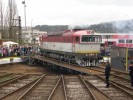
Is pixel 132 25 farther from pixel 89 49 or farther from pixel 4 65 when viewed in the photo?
pixel 4 65

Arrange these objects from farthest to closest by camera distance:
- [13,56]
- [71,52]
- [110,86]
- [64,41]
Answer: [13,56]
[64,41]
[71,52]
[110,86]

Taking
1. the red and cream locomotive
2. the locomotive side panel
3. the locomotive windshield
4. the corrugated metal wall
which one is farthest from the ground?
the corrugated metal wall

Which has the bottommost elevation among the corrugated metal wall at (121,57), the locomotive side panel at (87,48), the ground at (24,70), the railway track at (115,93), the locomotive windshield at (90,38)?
the ground at (24,70)

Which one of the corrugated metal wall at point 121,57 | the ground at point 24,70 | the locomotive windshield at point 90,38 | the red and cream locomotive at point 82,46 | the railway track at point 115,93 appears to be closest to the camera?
the railway track at point 115,93

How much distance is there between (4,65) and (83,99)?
2632 centimetres

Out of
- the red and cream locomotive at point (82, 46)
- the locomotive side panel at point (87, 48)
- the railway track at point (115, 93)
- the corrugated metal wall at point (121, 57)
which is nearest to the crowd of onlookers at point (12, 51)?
the red and cream locomotive at point (82, 46)

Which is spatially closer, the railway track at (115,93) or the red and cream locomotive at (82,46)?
the railway track at (115,93)

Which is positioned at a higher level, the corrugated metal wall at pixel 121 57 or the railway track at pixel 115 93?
the corrugated metal wall at pixel 121 57

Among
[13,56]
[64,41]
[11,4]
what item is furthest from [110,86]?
[11,4]

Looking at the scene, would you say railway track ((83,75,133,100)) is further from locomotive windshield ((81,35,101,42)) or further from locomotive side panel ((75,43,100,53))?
locomotive windshield ((81,35,101,42))

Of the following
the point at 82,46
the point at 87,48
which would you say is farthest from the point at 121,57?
the point at 82,46

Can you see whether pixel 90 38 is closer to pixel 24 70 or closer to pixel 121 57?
pixel 121 57

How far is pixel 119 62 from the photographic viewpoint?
101 feet

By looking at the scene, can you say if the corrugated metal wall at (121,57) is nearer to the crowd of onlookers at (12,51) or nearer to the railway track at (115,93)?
the railway track at (115,93)
